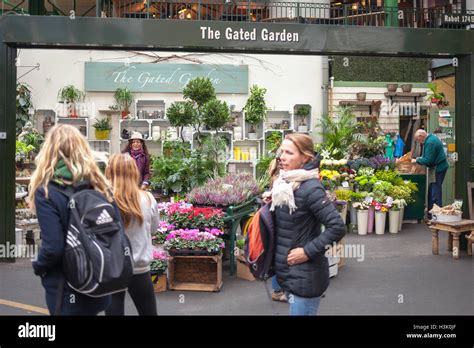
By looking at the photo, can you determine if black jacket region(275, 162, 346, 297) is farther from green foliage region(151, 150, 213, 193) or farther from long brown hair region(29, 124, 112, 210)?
green foliage region(151, 150, 213, 193)

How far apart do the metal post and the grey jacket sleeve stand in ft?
20.0

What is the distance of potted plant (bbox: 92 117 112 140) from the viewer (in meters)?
15.7

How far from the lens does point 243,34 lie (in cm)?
879

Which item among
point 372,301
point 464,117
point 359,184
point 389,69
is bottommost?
point 372,301

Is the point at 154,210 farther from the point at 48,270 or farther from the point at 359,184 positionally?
the point at 359,184

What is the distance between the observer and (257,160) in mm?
16078

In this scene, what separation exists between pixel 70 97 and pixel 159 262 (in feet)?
31.4

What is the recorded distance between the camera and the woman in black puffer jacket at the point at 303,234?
12.9ft

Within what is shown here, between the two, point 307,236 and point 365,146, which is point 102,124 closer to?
point 365,146

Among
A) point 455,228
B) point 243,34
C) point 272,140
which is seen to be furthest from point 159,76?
point 455,228

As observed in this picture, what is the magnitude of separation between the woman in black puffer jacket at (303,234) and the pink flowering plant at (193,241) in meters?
3.23

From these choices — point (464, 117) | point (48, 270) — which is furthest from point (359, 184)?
point (48, 270)

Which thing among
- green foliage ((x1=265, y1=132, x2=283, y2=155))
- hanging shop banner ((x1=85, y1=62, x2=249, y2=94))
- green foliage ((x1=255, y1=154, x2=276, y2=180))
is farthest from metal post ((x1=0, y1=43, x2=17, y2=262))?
green foliage ((x1=265, y1=132, x2=283, y2=155))
